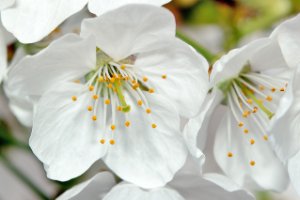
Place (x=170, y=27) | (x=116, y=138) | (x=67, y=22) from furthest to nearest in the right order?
(x=67, y=22) < (x=116, y=138) < (x=170, y=27)

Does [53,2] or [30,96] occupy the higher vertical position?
[53,2]

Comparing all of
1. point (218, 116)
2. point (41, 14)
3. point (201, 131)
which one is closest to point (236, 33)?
point (218, 116)

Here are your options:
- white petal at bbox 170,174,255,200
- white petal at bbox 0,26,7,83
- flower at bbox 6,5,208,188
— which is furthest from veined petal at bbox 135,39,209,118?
white petal at bbox 0,26,7,83

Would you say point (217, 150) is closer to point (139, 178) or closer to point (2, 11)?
point (139, 178)

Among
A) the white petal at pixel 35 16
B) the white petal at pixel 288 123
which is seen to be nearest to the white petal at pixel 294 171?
the white petal at pixel 288 123

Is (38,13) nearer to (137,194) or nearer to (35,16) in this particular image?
(35,16)

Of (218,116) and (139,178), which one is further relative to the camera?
(218,116)
